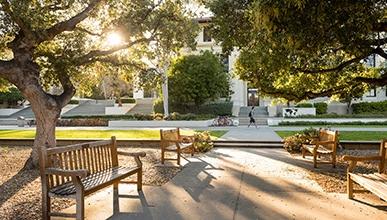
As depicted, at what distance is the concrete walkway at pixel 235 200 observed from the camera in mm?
5840

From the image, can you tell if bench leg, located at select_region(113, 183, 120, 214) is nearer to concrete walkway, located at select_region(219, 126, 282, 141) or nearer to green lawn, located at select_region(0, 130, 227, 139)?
concrete walkway, located at select_region(219, 126, 282, 141)

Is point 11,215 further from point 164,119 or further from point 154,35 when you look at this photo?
point 164,119

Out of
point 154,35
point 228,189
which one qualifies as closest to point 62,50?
point 154,35

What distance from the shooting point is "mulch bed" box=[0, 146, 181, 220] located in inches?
250

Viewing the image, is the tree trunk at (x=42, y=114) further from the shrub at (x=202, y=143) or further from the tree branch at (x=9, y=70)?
the shrub at (x=202, y=143)

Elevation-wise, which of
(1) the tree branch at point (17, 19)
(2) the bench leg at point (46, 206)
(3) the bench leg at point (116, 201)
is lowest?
(3) the bench leg at point (116, 201)

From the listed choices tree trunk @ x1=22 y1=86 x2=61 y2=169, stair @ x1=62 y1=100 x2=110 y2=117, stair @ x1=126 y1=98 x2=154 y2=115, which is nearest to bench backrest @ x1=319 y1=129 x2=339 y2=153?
tree trunk @ x1=22 y1=86 x2=61 y2=169

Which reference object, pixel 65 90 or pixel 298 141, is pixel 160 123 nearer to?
pixel 298 141

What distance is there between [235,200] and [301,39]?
2995 mm

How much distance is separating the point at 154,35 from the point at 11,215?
6.76 meters

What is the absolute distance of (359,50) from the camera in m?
7.34

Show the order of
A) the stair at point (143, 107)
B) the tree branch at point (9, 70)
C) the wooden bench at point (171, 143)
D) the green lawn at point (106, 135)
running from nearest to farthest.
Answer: the tree branch at point (9, 70)
the wooden bench at point (171, 143)
the green lawn at point (106, 135)
the stair at point (143, 107)

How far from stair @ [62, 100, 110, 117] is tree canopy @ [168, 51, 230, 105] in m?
11.9

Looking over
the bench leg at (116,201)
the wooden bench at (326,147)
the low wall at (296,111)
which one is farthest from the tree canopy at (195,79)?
the bench leg at (116,201)
